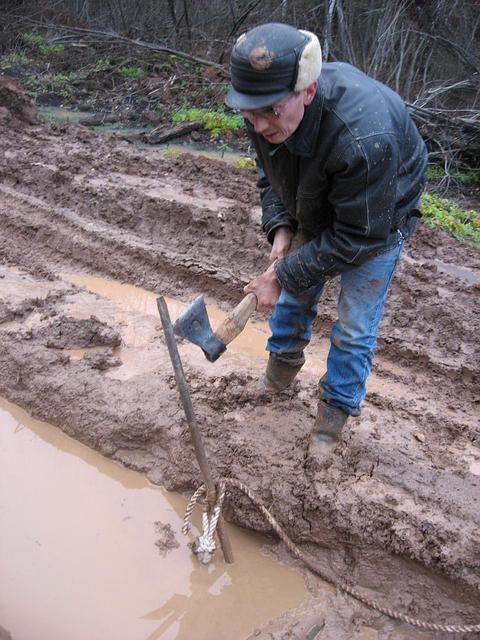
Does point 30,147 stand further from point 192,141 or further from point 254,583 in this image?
point 254,583

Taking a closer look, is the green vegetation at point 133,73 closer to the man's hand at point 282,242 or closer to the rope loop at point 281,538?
the man's hand at point 282,242

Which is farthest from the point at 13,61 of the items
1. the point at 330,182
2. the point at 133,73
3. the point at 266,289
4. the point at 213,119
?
the point at 330,182

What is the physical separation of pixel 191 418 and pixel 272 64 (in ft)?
4.87

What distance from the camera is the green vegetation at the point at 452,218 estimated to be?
6.30 metres

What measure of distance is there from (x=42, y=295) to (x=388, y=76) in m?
7.59

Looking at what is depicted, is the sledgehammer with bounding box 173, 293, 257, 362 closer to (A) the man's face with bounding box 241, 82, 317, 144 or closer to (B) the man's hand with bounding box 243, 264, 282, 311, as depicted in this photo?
(B) the man's hand with bounding box 243, 264, 282, 311

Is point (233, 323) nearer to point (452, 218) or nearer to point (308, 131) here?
point (308, 131)

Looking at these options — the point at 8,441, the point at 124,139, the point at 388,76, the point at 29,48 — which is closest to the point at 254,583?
the point at 8,441

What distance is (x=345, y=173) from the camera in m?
2.28

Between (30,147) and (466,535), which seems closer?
(466,535)

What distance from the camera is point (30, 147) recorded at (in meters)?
7.59

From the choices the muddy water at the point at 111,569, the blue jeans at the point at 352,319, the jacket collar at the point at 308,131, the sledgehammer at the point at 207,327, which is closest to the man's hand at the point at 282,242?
the blue jeans at the point at 352,319

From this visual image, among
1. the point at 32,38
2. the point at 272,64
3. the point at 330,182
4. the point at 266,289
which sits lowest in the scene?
the point at 32,38

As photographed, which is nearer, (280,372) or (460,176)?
(280,372)
